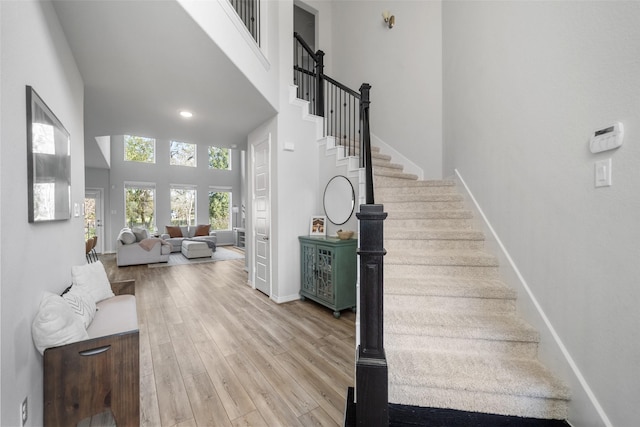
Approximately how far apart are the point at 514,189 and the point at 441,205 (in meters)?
0.95

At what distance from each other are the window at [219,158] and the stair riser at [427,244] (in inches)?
373

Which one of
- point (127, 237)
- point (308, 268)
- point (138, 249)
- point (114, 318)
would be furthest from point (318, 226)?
point (127, 237)

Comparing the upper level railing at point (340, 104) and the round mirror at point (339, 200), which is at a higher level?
the upper level railing at point (340, 104)

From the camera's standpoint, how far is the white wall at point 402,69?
3.77 metres

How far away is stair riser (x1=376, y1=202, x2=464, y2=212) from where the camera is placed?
2.86 m

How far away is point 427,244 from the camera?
249 centimetres

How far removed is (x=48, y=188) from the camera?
1.51 meters

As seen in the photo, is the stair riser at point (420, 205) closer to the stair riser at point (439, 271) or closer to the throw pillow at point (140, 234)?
the stair riser at point (439, 271)

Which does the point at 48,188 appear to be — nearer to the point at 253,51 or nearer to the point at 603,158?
the point at 253,51

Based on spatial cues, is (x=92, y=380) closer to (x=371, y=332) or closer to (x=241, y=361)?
(x=241, y=361)

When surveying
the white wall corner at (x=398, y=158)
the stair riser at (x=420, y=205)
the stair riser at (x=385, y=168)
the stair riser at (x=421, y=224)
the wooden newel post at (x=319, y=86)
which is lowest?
the stair riser at (x=421, y=224)

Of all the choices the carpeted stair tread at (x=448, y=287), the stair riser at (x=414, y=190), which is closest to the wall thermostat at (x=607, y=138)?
the carpeted stair tread at (x=448, y=287)

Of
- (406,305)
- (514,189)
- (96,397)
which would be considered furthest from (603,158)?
(96,397)

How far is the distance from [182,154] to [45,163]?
9168 mm
